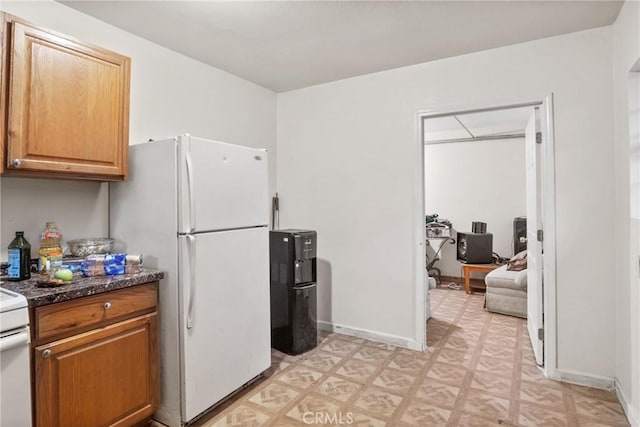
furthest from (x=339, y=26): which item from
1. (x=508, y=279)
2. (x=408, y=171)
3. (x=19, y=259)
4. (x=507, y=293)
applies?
(x=507, y=293)

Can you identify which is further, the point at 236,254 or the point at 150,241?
the point at 236,254

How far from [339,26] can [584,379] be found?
9.65ft

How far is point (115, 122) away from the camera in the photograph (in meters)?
2.07

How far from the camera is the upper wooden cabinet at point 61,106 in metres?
1.66

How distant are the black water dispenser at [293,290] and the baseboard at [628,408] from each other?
6.90ft

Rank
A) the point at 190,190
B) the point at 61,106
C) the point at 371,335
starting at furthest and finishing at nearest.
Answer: the point at 371,335, the point at 190,190, the point at 61,106

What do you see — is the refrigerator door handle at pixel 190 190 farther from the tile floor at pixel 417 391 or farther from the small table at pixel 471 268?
the small table at pixel 471 268

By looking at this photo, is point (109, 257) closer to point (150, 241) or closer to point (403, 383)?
point (150, 241)

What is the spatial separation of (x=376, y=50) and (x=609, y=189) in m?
1.91

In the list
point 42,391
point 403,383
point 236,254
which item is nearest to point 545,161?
point 403,383

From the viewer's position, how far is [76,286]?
163 centimetres

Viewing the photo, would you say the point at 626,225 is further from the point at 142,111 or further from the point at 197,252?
the point at 142,111

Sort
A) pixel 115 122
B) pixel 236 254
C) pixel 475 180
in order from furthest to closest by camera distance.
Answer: pixel 475 180 → pixel 236 254 → pixel 115 122

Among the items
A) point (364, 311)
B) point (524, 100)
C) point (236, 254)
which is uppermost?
point (524, 100)
